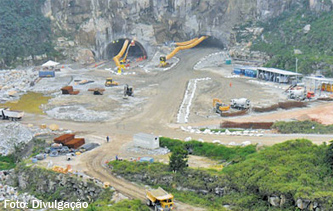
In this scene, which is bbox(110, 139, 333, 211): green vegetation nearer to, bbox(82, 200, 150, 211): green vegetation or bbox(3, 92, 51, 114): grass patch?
bbox(82, 200, 150, 211): green vegetation

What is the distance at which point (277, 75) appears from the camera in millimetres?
62844

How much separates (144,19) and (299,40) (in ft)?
98.5

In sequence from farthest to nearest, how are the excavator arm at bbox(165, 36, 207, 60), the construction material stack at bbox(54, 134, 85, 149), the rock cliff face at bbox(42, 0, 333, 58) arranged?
the rock cliff face at bbox(42, 0, 333, 58), the excavator arm at bbox(165, 36, 207, 60), the construction material stack at bbox(54, 134, 85, 149)

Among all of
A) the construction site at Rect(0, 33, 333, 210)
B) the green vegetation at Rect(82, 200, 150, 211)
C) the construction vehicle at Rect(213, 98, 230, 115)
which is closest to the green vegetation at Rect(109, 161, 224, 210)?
the construction site at Rect(0, 33, 333, 210)

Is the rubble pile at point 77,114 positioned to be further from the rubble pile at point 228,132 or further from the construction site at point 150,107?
the rubble pile at point 228,132

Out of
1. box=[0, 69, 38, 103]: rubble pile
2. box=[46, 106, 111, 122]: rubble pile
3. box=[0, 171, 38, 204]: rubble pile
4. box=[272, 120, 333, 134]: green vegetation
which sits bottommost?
box=[0, 171, 38, 204]: rubble pile

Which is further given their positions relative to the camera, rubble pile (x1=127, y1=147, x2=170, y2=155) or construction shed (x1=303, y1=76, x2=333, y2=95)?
construction shed (x1=303, y1=76, x2=333, y2=95)

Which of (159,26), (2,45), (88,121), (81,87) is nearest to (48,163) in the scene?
(88,121)

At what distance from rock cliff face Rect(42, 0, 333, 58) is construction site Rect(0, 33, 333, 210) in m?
5.50

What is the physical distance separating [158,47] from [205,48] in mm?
9528

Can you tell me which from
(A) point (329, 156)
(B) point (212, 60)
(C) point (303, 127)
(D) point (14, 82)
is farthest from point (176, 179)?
(B) point (212, 60)

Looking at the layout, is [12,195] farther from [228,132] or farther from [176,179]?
[228,132]

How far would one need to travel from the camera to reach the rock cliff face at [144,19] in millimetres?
85750

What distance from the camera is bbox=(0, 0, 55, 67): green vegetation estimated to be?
80.1 metres
